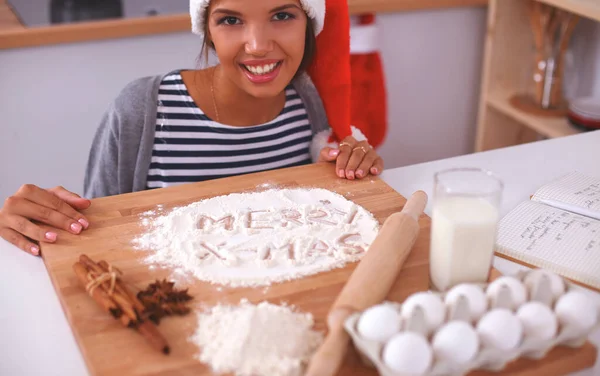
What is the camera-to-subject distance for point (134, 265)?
0.95 meters

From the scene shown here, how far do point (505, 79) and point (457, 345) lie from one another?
2054 mm

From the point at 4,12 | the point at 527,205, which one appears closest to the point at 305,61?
the point at 527,205

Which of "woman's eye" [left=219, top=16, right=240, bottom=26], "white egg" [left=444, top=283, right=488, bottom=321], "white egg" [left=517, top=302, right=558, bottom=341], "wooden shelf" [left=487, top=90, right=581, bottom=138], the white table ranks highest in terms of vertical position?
"woman's eye" [left=219, top=16, right=240, bottom=26]

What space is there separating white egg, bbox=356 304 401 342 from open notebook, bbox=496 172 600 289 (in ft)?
1.17

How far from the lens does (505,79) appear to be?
8.41ft

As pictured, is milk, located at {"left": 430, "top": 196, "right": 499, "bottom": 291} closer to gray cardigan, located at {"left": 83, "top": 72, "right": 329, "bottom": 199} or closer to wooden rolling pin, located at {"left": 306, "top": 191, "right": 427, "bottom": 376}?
wooden rolling pin, located at {"left": 306, "top": 191, "right": 427, "bottom": 376}

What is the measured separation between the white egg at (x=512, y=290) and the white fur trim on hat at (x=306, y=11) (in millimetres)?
758

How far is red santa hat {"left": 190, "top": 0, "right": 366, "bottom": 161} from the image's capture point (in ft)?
4.76

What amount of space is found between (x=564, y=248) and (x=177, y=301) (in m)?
0.56

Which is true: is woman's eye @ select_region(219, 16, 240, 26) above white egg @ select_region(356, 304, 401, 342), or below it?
above

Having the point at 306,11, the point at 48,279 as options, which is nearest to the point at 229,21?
the point at 306,11

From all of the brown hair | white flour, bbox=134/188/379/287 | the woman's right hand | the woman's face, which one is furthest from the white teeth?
the woman's right hand

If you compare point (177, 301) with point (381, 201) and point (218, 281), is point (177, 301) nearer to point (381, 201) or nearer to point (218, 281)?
point (218, 281)

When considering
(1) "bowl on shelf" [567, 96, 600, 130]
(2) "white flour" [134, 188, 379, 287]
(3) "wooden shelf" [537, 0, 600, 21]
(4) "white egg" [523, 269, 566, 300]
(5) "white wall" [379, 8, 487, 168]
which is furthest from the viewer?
(5) "white wall" [379, 8, 487, 168]
